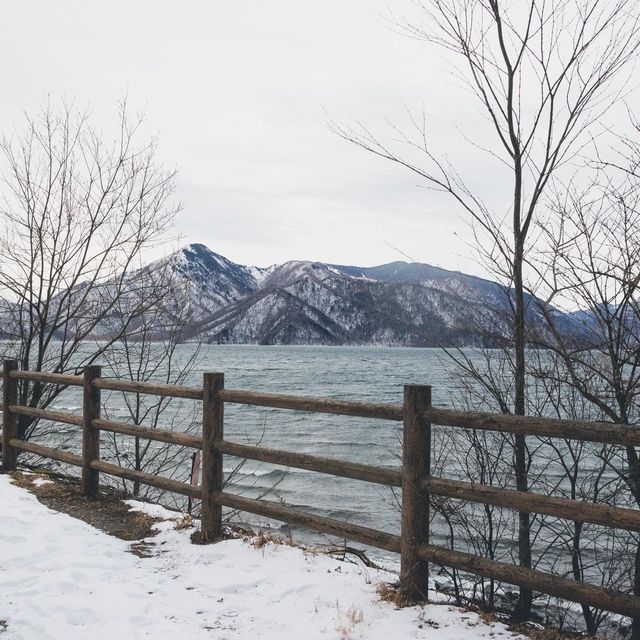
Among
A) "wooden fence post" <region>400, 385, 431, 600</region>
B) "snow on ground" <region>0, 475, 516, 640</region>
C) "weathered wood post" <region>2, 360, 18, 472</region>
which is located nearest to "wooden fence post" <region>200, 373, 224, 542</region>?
"snow on ground" <region>0, 475, 516, 640</region>

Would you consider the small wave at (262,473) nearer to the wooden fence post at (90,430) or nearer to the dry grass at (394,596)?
the wooden fence post at (90,430)

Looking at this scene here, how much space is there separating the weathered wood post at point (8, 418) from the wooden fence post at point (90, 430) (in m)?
2.24

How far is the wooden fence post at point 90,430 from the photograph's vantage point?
785cm

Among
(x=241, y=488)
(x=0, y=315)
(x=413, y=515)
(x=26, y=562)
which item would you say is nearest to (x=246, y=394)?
(x=413, y=515)

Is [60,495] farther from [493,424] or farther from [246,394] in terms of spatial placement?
[493,424]

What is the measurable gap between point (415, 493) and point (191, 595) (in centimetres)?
188

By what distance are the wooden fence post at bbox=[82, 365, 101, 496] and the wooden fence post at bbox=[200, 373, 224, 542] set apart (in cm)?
236

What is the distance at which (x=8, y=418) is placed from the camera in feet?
31.0

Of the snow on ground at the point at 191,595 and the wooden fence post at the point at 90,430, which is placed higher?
the wooden fence post at the point at 90,430

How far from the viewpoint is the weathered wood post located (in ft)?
30.9

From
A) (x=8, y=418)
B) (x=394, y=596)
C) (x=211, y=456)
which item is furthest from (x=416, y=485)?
(x=8, y=418)

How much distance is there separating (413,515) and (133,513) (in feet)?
12.8

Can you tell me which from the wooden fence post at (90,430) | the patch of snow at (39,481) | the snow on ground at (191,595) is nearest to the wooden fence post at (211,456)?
the snow on ground at (191,595)

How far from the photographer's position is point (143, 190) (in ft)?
38.0
